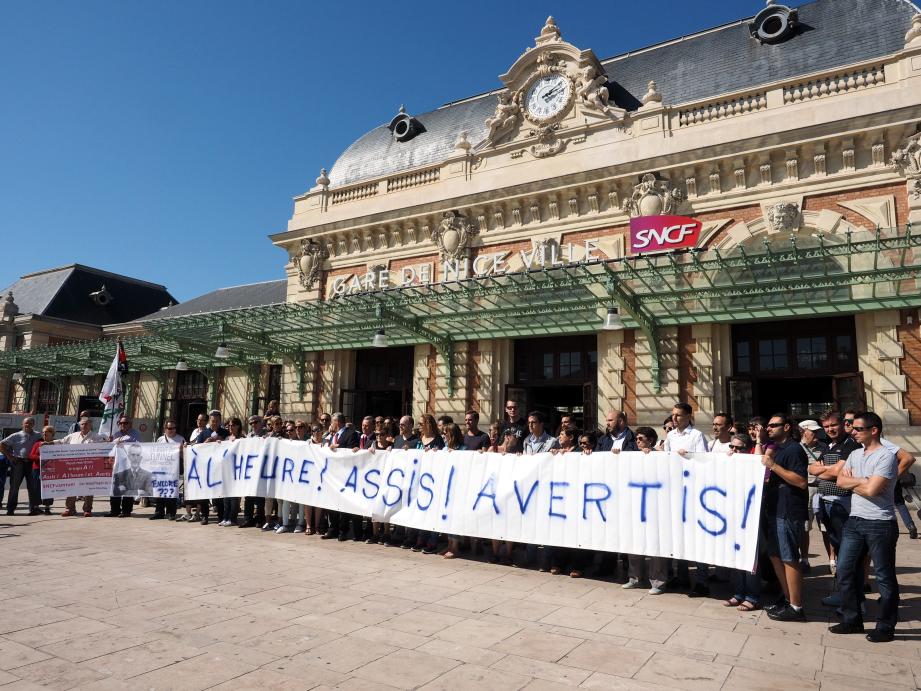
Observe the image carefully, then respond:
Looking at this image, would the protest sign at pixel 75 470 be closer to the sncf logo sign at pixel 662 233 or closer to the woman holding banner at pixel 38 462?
the woman holding banner at pixel 38 462

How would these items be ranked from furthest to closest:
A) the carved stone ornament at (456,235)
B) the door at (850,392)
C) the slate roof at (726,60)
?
the carved stone ornament at (456,235) < the slate roof at (726,60) < the door at (850,392)

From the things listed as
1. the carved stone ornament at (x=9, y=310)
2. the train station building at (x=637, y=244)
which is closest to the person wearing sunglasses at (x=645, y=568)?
the train station building at (x=637, y=244)

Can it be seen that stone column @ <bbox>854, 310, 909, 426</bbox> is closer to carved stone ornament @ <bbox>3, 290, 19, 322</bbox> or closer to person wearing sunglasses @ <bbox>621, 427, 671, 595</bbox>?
person wearing sunglasses @ <bbox>621, 427, 671, 595</bbox>

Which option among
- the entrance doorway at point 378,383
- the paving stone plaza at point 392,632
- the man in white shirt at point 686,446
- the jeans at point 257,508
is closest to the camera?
the paving stone plaza at point 392,632

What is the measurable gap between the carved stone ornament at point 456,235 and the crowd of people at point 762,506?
23.6ft

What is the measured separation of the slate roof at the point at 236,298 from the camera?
92.7ft

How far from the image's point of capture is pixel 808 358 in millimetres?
12469

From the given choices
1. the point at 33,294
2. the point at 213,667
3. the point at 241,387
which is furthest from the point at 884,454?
the point at 33,294

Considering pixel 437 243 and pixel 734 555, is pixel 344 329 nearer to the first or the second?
pixel 437 243

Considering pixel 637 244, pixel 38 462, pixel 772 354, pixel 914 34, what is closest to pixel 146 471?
pixel 38 462

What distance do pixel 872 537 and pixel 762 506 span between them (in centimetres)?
93

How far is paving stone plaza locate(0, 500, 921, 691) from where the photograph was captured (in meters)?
3.81

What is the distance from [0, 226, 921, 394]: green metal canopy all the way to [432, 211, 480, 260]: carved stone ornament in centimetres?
228

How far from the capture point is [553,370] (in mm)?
15156
